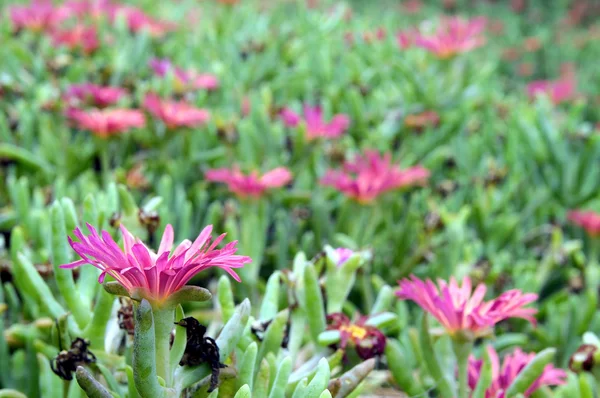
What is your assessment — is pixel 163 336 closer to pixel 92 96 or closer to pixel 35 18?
pixel 92 96

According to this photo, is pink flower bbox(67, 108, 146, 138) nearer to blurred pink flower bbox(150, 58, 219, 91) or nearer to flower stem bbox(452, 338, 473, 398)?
blurred pink flower bbox(150, 58, 219, 91)

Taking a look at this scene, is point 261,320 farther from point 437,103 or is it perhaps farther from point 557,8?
point 557,8

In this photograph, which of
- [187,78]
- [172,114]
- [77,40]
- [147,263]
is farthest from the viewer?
→ [77,40]

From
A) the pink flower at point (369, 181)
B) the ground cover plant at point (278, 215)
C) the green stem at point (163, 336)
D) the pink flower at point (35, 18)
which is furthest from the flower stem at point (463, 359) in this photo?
the pink flower at point (35, 18)

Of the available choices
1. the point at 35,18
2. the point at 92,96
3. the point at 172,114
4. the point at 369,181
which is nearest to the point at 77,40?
the point at 35,18

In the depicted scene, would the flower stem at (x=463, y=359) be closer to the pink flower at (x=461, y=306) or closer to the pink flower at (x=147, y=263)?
the pink flower at (x=461, y=306)

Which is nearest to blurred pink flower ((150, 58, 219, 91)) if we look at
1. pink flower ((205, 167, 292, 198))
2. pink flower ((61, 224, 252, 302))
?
pink flower ((205, 167, 292, 198))
